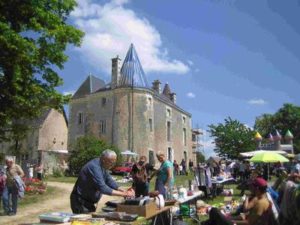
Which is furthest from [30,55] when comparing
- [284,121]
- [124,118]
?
[284,121]

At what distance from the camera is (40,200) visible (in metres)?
15.3

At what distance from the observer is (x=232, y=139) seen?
39.8m

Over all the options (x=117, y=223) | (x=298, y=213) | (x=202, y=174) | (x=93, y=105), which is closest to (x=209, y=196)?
(x=202, y=174)

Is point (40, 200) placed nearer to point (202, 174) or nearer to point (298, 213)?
point (202, 174)

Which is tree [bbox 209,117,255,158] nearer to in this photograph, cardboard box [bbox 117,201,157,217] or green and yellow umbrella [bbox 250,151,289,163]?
green and yellow umbrella [bbox 250,151,289,163]

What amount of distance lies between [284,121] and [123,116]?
30660mm

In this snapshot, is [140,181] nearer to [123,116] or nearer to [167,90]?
[123,116]

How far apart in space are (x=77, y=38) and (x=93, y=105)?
2915 cm

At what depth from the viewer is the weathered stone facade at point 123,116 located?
40.8 metres

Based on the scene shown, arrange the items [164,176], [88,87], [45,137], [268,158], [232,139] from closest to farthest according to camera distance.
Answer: [164,176] → [268,158] → [232,139] → [45,137] → [88,87]

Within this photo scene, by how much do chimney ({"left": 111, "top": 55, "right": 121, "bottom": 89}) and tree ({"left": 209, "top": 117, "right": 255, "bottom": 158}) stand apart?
11.7 m

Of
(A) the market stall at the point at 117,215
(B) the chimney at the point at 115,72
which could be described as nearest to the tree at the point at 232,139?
(B) the chimney at the point at 115,72

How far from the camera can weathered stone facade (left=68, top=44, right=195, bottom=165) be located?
40.8m

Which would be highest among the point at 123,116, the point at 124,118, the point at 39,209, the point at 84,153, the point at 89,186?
the point at 123,116
